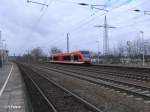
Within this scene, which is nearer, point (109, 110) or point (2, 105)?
point (109, 110)

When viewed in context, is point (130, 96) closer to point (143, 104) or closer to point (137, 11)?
point (143, 104)

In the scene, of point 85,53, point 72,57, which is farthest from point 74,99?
point 72,57

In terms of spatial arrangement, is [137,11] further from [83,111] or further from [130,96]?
[83,111]

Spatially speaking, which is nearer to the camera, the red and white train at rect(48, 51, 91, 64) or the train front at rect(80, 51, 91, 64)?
the train front at rect(80, 51, 91, 64)

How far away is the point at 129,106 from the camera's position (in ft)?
38.9

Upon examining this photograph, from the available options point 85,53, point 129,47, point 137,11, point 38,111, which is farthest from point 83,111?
point 129,47

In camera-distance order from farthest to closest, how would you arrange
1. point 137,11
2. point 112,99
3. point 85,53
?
point 85,53 → point 137,11 → point 112,99

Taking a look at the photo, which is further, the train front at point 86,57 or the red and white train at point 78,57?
the red and white train at point 78,57

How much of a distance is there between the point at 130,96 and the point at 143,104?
8.13 feet

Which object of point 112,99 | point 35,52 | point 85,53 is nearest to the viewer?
point 112,99

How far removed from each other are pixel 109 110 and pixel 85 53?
161ft

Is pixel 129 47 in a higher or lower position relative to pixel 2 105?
higher

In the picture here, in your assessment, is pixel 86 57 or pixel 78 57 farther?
pixel 78 57

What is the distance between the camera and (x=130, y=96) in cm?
1455
